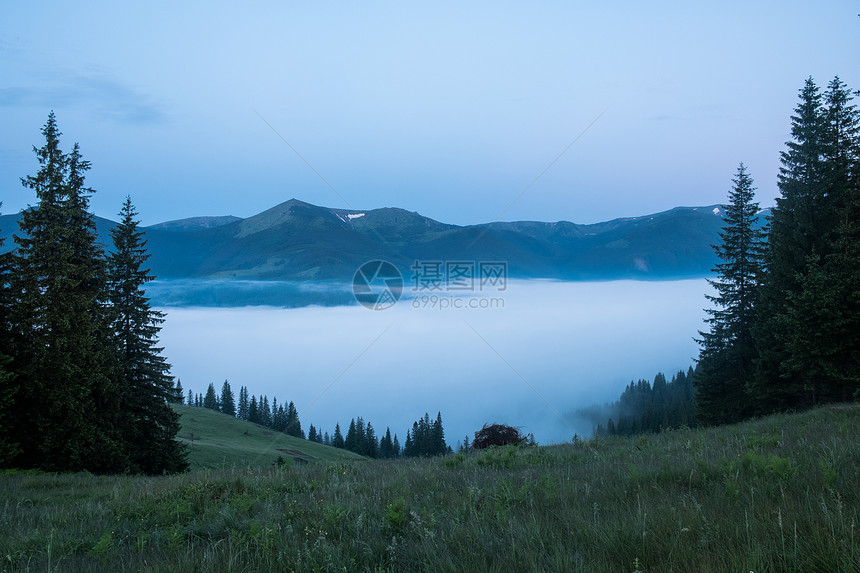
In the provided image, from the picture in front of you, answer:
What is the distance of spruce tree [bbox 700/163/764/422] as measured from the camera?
2950 cm

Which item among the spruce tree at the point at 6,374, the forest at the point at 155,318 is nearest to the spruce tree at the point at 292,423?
the forest at the point at 155,318

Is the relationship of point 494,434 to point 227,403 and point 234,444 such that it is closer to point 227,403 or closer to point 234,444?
point 234,444

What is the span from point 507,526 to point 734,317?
3390 cm

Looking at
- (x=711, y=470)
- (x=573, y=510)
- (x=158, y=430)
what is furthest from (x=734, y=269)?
(x=158, y=430)

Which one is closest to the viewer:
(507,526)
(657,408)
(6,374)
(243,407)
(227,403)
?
(507,526)

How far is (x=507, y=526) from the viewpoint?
11.1 ft

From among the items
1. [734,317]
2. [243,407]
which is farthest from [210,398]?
[734,317]

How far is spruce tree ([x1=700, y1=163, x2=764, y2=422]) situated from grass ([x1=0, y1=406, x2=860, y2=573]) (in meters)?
29.0

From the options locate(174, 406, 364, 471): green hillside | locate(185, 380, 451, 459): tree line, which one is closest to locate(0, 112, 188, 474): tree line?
locate(174, 406, 364, 471): green hillside

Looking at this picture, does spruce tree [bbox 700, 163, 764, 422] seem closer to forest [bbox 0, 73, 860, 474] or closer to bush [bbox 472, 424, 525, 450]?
forest [bbox 0, 73, 860, 474]

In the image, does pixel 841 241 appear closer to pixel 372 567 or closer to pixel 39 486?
pixel 372 567

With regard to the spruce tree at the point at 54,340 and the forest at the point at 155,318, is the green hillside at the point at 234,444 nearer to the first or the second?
the forest at the point at 155,318

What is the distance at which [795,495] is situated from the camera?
3.35m

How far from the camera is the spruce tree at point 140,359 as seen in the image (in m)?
26.8
